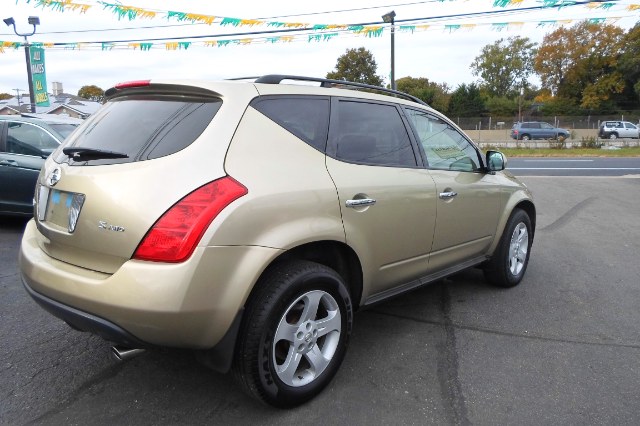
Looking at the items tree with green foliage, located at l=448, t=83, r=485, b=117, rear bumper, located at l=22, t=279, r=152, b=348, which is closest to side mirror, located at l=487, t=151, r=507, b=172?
rear bumper, located at l=22, t=279, r=152, b=348

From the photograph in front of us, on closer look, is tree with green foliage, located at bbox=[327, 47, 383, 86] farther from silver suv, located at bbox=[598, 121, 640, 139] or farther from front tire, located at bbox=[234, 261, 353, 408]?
front tire, located at bbox=[234, 261, 353, 408]

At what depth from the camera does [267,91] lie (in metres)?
2.62

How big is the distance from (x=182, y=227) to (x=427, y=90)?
56.0 meters

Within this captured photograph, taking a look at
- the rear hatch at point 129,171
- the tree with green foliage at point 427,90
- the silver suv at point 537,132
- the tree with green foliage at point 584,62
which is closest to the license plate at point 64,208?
the rear hatch at point 129,171

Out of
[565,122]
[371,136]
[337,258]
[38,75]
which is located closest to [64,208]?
[337,258]

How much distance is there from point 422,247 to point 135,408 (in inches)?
78.9

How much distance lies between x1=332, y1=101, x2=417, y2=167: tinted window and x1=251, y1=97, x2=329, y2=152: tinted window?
0.34ft

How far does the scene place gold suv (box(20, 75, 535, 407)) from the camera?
6.90 ft

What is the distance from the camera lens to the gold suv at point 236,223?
2.10 m

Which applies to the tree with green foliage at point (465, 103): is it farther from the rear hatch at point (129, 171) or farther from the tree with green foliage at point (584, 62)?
the rear hatch at point (129, 171)

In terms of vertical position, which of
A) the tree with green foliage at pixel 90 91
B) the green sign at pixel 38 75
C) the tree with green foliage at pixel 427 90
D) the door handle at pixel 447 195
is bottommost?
the door handle at pixel 447 195

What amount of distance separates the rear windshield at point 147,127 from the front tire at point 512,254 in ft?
9.62

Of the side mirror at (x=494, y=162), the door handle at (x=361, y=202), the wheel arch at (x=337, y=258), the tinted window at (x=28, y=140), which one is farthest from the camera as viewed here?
the tinted window at (x=28, y=140)

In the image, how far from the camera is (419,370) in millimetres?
2949
